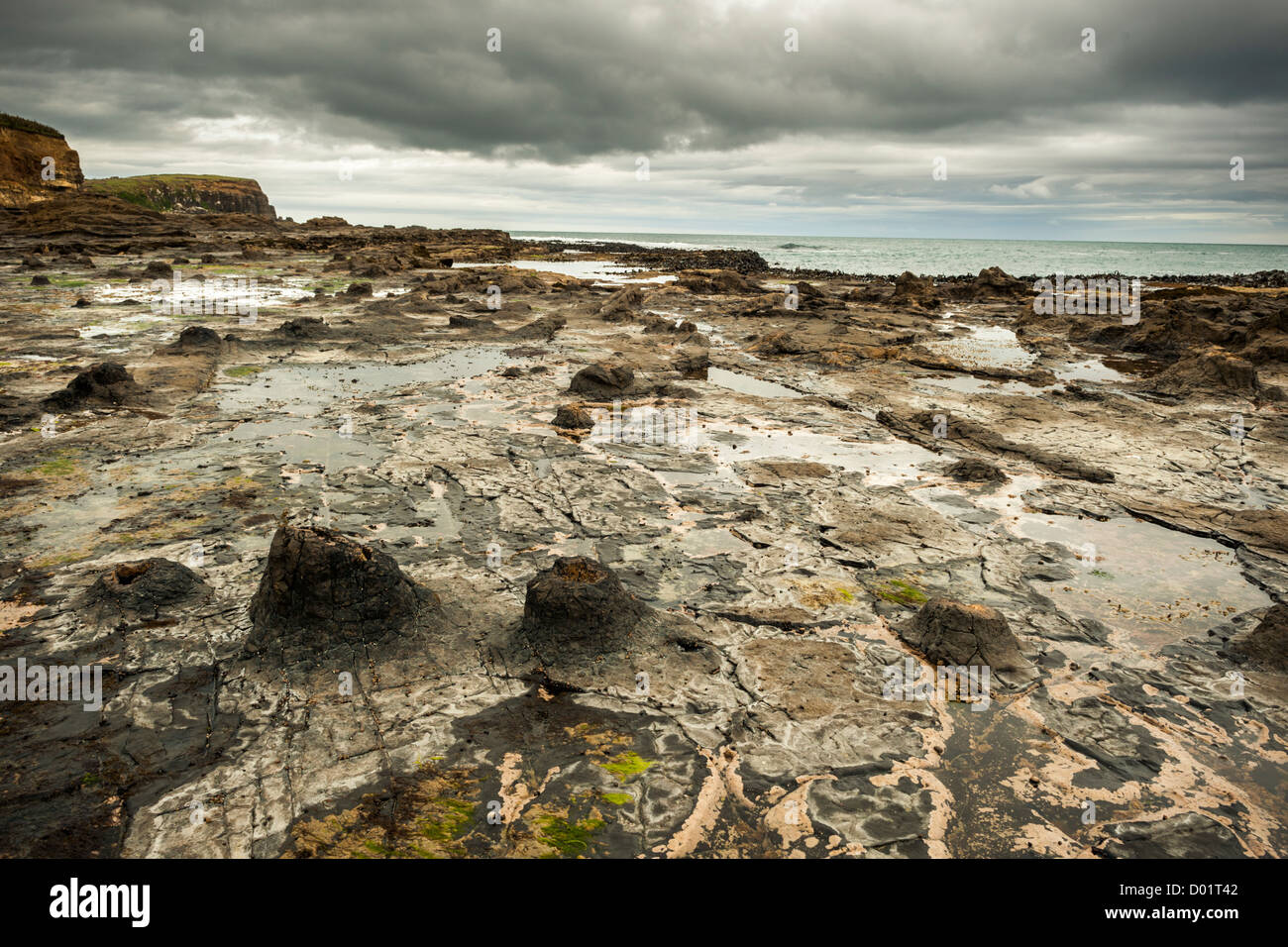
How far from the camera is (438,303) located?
2373 cm

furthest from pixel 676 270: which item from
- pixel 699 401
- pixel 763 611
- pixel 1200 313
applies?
pixel 763 611

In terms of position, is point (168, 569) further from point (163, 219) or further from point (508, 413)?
point (163, 219)

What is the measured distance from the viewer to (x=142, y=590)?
542 cm

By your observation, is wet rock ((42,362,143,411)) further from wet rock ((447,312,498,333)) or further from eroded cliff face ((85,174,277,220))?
eroded cliff face ((85,174,277,220))

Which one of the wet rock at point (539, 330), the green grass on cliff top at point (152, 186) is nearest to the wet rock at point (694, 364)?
the wet rock at point (539, 330)

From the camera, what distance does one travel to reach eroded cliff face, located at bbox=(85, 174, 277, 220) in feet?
274

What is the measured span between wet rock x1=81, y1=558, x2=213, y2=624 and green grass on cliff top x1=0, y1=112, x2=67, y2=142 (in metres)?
67.7

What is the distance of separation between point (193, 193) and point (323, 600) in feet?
382

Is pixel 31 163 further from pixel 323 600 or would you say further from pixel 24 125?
pixel 323 600

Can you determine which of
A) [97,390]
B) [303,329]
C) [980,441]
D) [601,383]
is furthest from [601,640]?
[303,329]

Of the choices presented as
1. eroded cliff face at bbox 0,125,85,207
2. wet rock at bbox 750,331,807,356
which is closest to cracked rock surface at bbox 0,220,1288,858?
wet rock at bbox 750,331,807,356

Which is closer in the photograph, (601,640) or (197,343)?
(601,640)

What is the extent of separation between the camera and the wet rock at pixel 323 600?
200 inches

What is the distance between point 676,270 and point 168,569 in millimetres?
45380
